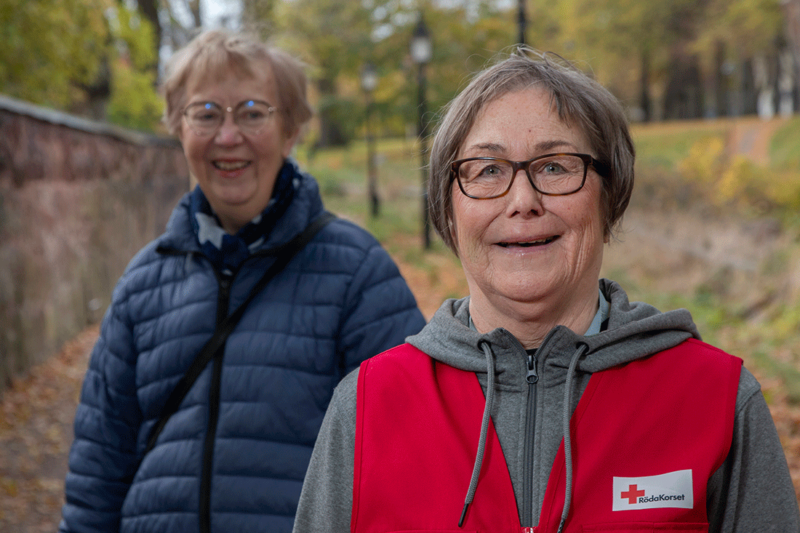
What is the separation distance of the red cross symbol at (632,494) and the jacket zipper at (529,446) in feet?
0.58

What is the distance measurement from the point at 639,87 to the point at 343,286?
27.3 m

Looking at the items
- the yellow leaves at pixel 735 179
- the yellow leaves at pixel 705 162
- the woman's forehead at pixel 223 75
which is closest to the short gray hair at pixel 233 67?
the woman's forehead at pixel 223 75

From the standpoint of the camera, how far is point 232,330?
2246 mm

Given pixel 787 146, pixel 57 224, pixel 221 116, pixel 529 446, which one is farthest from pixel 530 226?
pixel 787 146

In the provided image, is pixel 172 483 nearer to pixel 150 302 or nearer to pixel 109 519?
pixel 109 519

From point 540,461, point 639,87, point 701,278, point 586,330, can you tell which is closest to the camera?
point 540,461

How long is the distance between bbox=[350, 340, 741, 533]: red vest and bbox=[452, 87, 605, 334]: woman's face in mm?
192

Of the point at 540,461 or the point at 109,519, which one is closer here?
the point at 540,461

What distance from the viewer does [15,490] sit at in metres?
5.56

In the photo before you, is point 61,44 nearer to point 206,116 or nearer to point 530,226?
point 206,116

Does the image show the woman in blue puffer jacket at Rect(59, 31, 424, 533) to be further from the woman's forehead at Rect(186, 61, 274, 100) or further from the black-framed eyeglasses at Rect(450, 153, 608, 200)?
the black-framed eyeglasses at Rect(450, 153, 608, 200)

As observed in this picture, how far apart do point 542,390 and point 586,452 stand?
0.16m

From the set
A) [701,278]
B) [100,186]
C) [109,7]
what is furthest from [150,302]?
[701,278]

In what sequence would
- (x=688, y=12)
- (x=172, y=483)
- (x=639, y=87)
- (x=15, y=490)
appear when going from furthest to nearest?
(x=639, y=87), (x=688, y=12), (x=15, y=490), (x=172, y=483)
